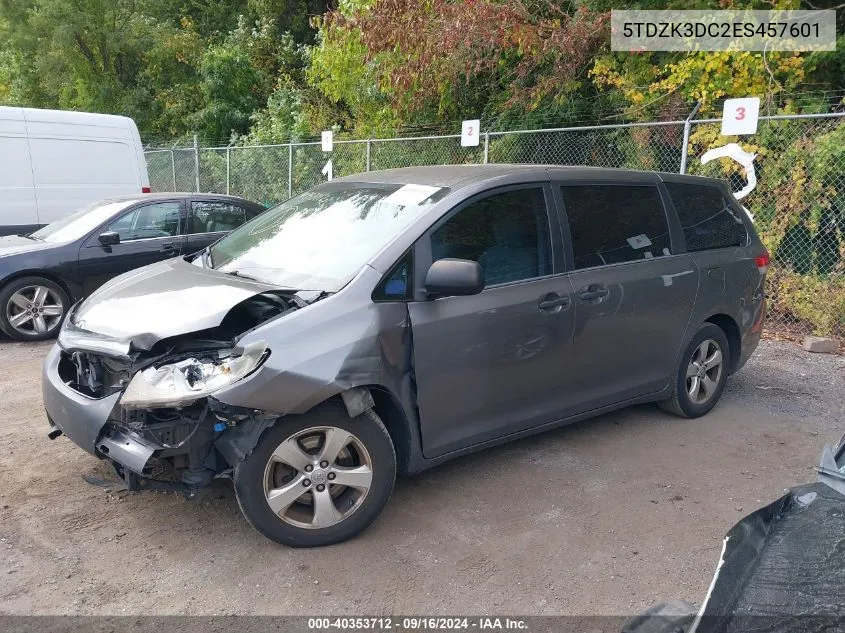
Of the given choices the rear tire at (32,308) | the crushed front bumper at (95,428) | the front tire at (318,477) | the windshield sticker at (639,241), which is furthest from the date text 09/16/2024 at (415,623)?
the rear tire at (32,308)

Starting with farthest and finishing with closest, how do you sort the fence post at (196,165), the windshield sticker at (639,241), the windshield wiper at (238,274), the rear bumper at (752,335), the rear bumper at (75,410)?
1. the fence post at (196,165)
2. the rear bumper at (752,335)
3. the windshield sticker at (639,241)
4. the windshield wiper at (238,274)
5. the rear bumper at (75,410)

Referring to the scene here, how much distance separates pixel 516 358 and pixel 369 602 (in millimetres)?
1522

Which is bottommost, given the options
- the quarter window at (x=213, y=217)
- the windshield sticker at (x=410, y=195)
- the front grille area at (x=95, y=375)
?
the front grille area at (x=95, y=375)

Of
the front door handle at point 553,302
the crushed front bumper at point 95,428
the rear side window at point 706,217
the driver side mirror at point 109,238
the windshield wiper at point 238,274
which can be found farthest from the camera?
the driver side mirror at point 109,238

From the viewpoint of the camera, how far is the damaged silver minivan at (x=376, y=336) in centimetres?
320

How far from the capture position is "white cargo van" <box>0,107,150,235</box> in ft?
31.4

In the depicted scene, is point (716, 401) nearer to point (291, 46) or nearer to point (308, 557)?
point (308, 557)

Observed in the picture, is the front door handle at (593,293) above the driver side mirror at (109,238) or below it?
above

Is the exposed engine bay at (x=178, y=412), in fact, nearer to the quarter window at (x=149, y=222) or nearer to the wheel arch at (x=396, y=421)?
the wheel arch at (x=396, y=421)

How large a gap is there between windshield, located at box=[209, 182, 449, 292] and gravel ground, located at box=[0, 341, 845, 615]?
124 cm

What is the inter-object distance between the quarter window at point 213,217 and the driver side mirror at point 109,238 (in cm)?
89

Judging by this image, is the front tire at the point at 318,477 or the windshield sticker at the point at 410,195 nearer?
the front tire at the point at 318,477

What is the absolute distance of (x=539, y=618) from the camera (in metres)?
2.94

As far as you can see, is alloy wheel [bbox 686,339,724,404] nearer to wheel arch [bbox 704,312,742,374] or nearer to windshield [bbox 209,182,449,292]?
wheel arch [bbox 704,312,742,374]
